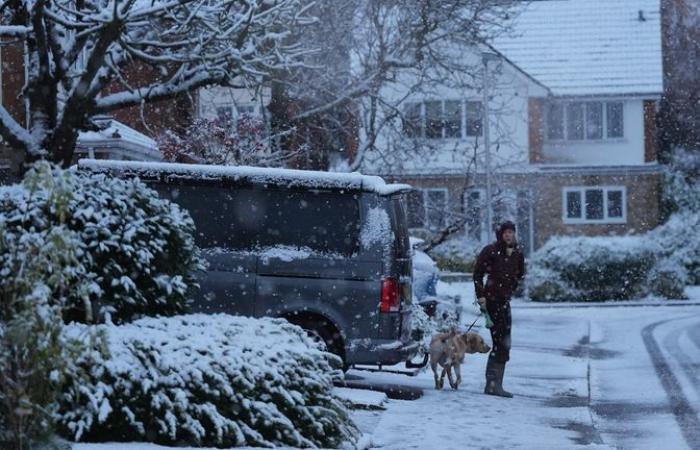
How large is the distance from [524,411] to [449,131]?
90.9 ft

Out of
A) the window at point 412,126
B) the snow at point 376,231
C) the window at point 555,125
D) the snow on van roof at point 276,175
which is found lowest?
the snow at point 376,231

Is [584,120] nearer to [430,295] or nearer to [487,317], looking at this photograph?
[430,295]

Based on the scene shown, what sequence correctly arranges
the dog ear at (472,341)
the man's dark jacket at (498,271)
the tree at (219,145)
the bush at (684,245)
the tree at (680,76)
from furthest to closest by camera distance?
the tree at (680,76) < the bush at (684,245) < the tree at (219,145) < the dog ear at (472,341) < the man's dark jacket at (498,271)

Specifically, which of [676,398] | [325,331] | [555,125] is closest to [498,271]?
[325,331]

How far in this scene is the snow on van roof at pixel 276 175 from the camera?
12.5 metres

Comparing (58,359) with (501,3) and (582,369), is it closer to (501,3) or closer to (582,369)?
(582,369)

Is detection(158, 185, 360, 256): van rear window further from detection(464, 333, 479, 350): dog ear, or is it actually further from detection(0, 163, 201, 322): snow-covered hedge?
detection(0, 163, 201, 322): snow-covered hedge

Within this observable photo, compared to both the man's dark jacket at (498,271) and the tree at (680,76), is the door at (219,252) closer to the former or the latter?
the man's dark jacket at (498,271)

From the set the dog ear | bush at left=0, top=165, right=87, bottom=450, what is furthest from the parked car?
bush at left=0, top=165, right=87, bottom=450

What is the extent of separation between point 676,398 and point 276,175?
488 centimetres

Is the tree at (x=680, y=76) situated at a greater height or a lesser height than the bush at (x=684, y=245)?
greater

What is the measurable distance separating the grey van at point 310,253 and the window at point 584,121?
29801mm

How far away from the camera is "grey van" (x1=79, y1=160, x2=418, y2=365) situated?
12.3 meters

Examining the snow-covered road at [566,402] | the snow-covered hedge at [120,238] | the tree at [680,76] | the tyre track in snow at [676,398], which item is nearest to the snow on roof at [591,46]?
the tree at [680,76]
